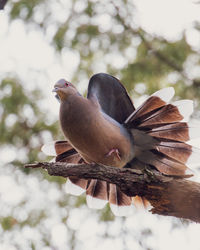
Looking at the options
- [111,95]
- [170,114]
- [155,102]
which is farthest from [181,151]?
[111,95]

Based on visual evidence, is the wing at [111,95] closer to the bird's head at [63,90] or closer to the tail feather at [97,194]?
the bird's head at [63,90]

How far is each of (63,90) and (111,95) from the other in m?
0.74

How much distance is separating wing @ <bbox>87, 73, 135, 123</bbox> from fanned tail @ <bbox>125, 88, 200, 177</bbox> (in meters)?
0.28

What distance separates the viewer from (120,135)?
11.9 ft

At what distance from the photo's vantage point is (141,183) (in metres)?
3.11

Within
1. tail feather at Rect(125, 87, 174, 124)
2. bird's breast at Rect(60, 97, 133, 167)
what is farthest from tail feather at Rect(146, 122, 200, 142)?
bird's breast at Rect(60, 97, 133, 167)

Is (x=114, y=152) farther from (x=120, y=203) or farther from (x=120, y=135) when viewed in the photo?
(x=120, y=203)

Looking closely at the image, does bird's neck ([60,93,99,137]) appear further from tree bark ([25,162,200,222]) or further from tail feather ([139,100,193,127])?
tail feather ([139,100,193,127])

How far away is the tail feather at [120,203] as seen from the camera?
4078mm

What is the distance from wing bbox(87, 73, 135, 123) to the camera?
4121 millimetres

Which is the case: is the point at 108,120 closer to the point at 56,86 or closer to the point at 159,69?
the point at 56,86

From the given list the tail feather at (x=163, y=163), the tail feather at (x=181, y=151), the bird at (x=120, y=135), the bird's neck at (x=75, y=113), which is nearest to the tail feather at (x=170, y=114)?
the bird at (x=120, y=135)

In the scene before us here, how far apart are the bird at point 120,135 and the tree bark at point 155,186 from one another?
0.33 m

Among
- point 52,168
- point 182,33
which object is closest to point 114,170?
point 52,168
